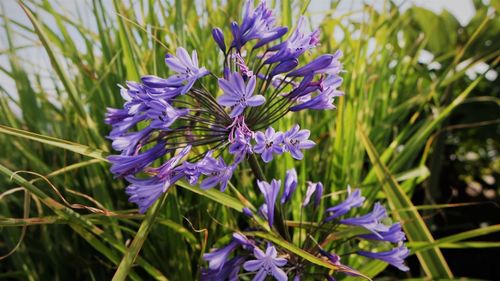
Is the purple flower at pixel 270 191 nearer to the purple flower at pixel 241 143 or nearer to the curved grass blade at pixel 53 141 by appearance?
the purple flower at pixel 241 143

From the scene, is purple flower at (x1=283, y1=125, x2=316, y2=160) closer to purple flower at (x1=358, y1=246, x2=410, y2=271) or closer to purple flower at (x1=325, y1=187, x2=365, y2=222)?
purple flower at (x1=325, y1=187, x2=365, y2=222)

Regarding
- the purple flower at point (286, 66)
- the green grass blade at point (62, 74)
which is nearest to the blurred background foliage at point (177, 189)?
the green grass blade at point (62, 74)

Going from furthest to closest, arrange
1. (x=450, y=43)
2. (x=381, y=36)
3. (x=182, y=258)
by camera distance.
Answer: (x=450, y=43)
(x=381, y=36)
(x=182, y=258)

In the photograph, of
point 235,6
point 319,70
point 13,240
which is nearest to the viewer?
point 319,70

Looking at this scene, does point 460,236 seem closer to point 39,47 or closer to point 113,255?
point 113,255

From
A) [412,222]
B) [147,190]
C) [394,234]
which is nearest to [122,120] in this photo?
[147,190]

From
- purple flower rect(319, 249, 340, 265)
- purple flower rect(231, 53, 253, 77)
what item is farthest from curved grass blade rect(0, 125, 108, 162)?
purple flower rect(319, 249, 340, 265)

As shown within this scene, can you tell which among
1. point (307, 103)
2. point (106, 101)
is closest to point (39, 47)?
point (106, 101)
